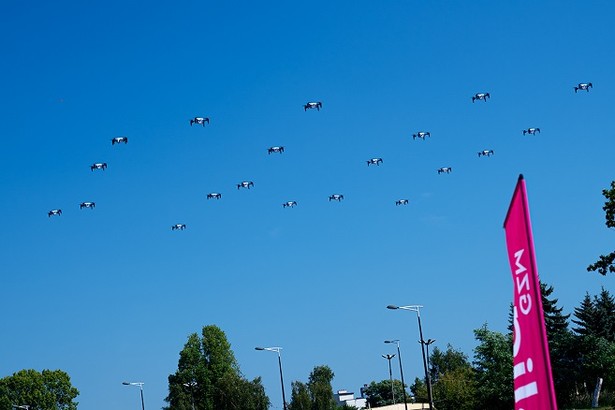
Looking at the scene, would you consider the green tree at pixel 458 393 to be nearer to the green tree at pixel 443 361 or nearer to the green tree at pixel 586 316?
the green tree at pixel 586 316

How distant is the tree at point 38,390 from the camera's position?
136625 mm

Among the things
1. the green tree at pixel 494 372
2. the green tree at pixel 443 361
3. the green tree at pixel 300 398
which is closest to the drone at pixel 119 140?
the green tree at pixel 494 372

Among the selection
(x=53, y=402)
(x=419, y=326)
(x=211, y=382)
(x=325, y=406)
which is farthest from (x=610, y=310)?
→ (x=53, y=402)

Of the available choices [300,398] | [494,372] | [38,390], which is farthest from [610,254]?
[38,390]

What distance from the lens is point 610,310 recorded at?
317ft

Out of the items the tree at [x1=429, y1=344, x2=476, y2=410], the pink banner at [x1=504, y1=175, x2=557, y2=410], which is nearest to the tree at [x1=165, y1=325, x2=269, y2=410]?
the tree at [x1=429, y1=344, x2=476, y2=410]

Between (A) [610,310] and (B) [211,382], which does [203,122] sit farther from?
(B) [211,382]

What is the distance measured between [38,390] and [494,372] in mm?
78943

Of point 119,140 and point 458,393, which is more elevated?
point 119,140

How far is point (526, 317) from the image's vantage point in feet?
26.5

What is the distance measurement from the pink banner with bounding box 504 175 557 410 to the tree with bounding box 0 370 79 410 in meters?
137

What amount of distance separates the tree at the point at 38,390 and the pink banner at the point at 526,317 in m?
137

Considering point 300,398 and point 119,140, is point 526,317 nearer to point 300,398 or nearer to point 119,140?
point 119,140

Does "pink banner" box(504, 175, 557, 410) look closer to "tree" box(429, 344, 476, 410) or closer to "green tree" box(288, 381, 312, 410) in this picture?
"tree" box(429, 344, 476, 410)
